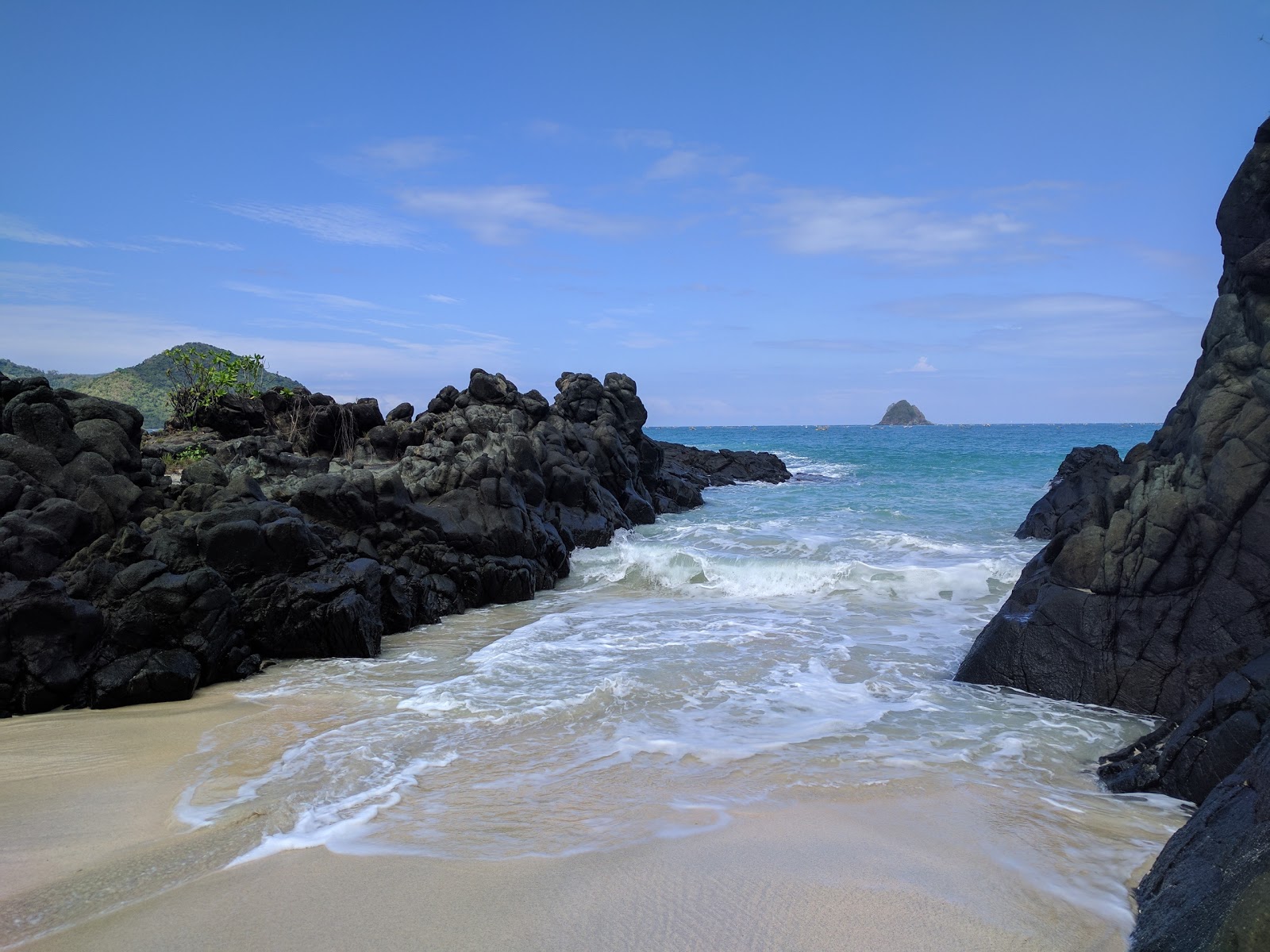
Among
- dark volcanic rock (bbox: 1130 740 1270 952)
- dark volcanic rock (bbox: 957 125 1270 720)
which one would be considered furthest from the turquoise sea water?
dark volcanic rock (bbox: 957 125 1270 720)

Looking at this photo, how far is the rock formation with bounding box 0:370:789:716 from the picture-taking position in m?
9.09

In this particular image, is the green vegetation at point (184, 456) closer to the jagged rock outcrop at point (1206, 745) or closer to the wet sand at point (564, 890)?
the wet sand at point (564, 890)

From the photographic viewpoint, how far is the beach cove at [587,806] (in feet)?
15.0

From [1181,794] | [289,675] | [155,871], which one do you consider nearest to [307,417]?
[289,675]

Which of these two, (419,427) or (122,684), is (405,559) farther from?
(419,427)

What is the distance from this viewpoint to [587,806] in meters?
6.20

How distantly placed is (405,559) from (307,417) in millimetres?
16471

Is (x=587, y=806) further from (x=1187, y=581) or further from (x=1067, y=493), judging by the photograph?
(x=1067, y=493)

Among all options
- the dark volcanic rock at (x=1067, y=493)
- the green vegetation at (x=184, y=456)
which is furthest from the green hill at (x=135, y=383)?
the dark volcanic rock at (x=1067, y=493)

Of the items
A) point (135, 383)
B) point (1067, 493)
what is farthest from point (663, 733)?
point (135, 383)

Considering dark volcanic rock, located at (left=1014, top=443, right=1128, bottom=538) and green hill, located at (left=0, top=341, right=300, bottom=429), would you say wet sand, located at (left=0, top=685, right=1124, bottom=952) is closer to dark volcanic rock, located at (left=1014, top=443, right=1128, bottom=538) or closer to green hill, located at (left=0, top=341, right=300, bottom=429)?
dark volcanic rock, located at (left=1014, top=443, right=1128, bottom=538)

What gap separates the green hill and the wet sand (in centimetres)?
4518

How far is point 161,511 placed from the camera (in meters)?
12.2

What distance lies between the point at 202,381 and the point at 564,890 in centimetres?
3173
